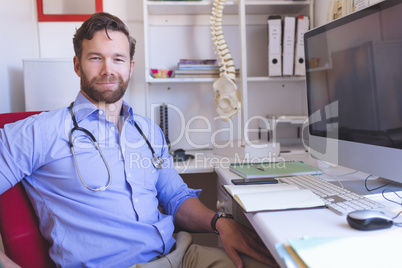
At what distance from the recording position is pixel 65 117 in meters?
1.04

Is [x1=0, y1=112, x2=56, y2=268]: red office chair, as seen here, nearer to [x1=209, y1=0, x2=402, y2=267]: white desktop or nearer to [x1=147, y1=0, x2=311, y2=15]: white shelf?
[x1=209, y1=0, x2=402, y2=267]: white desktop

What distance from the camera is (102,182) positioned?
1001 millimetres

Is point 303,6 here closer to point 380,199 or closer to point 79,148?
point 380,199

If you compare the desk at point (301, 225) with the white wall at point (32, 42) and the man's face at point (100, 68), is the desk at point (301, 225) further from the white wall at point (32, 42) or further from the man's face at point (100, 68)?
the white wall at point (32, 42)

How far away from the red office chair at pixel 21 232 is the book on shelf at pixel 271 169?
0.68 m

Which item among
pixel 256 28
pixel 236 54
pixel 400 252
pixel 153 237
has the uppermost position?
pixel 256 28

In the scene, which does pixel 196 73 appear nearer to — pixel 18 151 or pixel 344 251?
pixel 18 151

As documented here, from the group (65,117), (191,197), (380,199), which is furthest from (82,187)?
(380,199)

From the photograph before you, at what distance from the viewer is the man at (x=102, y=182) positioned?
0.92 metres

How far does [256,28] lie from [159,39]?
606mm

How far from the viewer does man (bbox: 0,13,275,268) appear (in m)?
0.92

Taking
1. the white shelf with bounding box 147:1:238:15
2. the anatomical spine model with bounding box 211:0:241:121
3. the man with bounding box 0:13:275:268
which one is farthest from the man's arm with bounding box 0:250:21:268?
the white shelf with bounding box 147:1:238:15

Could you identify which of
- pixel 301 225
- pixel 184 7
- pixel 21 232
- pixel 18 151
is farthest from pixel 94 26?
pixel 301 225

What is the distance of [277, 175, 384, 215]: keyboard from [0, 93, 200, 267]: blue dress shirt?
0.46 m
